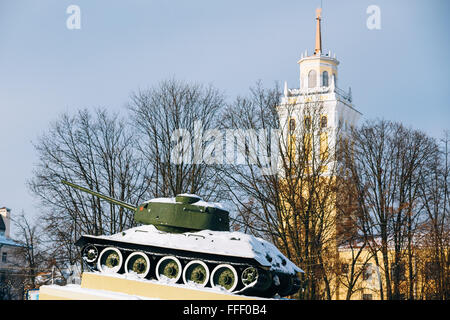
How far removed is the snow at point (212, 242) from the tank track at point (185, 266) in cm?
16

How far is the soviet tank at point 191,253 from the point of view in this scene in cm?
1812

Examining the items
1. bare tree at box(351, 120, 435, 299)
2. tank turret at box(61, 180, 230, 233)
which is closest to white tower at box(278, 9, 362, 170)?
bare tree at box(351, 120, 435, 299)

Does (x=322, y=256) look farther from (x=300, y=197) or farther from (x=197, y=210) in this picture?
(x=197, y=210)

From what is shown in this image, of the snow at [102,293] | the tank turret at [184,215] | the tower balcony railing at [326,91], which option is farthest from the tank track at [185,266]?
the tower balcony railing at [326,91]

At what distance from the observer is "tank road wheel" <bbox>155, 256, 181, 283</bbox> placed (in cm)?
1867

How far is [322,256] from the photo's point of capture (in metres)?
31.4

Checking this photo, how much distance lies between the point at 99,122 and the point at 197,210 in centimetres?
1588

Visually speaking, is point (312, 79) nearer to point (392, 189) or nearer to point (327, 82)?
point (327, 82)

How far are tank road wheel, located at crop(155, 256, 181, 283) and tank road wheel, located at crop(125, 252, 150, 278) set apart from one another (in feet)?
1.07

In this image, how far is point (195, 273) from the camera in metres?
18.5

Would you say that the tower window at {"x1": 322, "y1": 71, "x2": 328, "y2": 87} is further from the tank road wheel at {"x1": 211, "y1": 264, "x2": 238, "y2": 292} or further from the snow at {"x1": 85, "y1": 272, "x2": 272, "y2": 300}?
the snow at {"x1": 85, "y1": 272, "x2": 272, "y2": 300}

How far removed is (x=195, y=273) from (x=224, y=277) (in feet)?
2.71
